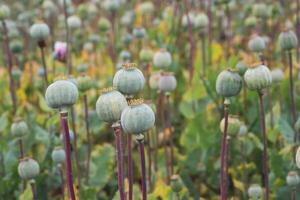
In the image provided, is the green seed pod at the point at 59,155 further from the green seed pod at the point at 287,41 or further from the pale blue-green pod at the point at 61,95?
the green seed pod at the point at 287,41

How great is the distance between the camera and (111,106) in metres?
1.03

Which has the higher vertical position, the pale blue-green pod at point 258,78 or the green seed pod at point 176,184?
the pale blue-green pod at point 258,78

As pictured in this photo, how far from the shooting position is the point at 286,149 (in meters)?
1.65

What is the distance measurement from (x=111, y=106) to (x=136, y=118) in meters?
0.07

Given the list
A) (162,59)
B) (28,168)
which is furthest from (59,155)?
(162,59)

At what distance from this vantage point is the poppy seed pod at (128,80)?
110 cm

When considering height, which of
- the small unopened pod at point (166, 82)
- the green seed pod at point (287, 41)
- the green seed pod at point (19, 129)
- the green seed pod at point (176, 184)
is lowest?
the green seed pod at point (176, 184)

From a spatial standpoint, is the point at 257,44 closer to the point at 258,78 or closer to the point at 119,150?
the point at 258,78

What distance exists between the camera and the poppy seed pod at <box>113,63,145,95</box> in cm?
110

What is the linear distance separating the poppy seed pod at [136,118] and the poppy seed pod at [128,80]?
99 mm

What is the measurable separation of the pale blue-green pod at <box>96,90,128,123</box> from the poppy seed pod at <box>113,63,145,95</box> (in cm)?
6

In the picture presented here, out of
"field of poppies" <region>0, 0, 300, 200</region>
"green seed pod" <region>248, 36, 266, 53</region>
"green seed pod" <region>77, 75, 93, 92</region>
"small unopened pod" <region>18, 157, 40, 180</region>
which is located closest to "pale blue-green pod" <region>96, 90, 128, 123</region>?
"field of poppies" <region>0, 0, 300, 200</region>

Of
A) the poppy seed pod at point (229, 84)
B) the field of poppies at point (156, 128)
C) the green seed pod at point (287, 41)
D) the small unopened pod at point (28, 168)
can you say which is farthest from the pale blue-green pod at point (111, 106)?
the green seed pod at point (287, 41)

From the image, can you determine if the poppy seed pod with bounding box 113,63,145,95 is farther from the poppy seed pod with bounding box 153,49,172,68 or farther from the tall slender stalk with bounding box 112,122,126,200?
the poppy seed pod with bounding box 153,49,172,68
